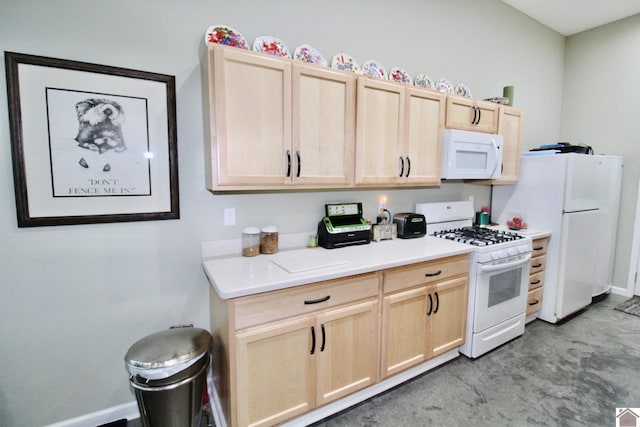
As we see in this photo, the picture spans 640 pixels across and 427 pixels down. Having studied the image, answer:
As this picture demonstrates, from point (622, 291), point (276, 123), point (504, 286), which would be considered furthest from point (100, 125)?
point (622, 291)

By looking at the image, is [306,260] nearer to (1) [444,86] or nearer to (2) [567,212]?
(1) [444,86]

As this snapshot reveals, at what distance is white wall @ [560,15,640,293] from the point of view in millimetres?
3531

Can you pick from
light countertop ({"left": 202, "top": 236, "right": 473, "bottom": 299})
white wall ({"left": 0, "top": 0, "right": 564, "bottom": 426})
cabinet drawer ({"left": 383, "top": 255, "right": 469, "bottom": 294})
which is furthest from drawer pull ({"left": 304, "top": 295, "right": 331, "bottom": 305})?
white wall ({"left": 0, "top": 0, "right": 564, "bottom": 426})

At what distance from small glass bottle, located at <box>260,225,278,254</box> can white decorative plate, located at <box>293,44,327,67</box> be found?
1.17 meters

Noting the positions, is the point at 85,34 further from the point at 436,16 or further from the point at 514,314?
the point at 514,314

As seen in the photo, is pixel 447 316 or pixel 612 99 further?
pixel 612 99

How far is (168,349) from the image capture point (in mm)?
1473

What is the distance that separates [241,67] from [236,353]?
58.3 inches

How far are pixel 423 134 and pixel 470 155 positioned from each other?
579 millimetres

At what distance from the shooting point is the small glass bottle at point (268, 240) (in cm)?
203

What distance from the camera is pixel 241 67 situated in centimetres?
165

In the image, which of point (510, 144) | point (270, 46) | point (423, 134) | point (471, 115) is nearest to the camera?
point (270, 46)

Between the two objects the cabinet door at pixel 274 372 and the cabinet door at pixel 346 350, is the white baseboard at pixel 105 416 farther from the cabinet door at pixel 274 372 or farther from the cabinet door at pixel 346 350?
the cabinet door at pixel 346 350

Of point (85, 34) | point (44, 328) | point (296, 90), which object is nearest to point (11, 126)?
point (85, 34)
